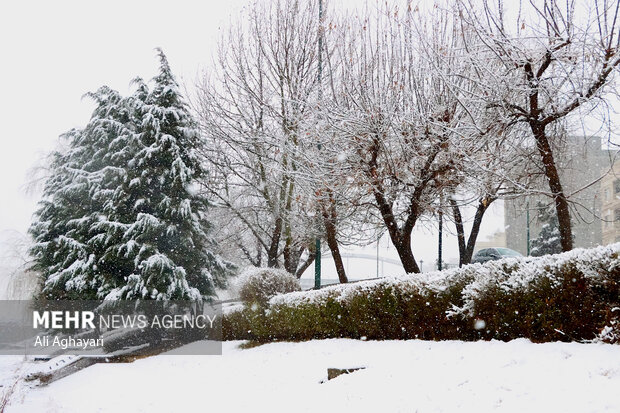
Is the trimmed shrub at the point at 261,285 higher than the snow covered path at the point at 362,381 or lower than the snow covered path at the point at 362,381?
higher

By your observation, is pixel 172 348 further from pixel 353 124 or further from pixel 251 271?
pixel 353 124

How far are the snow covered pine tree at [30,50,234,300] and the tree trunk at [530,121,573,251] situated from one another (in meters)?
10.0

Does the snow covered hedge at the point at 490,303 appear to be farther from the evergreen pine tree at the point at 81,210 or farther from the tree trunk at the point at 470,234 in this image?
the evergreen pine tree at the point at 81,210

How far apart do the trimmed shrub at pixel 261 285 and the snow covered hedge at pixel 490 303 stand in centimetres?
223

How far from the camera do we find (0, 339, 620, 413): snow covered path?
174 inches

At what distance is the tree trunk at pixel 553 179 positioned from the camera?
8.59 m

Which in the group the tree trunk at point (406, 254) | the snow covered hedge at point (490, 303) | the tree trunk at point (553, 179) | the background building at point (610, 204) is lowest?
the snow covered hedge at point (490, 303)

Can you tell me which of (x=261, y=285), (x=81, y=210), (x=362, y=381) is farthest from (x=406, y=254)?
(x=81, y=210)

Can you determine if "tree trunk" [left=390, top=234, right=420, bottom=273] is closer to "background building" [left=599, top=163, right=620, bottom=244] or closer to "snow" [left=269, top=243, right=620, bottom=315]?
"snow" [left=269, top=243, right=620, bottom=315]

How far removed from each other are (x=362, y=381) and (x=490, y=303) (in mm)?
2051

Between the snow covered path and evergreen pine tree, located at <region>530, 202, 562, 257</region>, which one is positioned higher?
evergreen pine tree, located at <region>530, 202, 562, 257</region>

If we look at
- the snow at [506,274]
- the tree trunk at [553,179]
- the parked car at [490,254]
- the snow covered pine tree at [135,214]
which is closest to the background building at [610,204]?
the parked car at [490,254]

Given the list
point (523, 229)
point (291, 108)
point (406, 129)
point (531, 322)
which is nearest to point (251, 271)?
point (291, 108)

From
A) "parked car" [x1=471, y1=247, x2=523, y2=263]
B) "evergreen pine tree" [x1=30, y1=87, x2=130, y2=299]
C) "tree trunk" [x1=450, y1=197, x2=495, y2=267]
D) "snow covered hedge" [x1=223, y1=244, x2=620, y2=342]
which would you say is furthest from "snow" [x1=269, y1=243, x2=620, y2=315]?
"parked car" [x1=471, y1=247, x2=523, y2=263]
